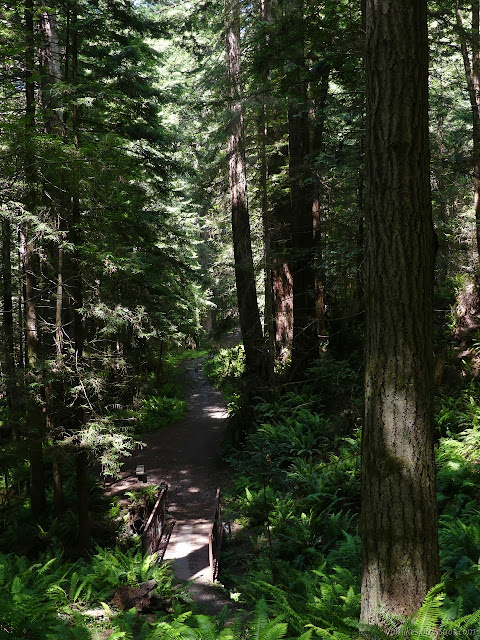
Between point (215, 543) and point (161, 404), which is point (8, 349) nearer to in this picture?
point (215, 543)

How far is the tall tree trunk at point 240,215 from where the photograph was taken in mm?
12508

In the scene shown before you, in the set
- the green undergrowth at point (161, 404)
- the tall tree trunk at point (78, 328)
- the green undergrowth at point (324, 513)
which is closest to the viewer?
the green undergrowth at point (324, 513)

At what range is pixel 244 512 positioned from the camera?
9.95 metres

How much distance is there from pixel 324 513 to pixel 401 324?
5.61 m

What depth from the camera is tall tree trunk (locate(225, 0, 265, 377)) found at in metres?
12.5

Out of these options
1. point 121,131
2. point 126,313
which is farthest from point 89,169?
point 121,131

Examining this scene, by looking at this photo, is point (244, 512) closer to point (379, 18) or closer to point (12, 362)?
point (12, 362)

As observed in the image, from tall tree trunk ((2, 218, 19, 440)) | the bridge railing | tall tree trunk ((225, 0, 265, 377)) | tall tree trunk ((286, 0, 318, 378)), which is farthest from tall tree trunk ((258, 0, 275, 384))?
tall tree trunk ((2, 218, 19, 440))

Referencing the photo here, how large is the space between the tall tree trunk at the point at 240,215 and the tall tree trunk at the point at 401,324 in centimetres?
884

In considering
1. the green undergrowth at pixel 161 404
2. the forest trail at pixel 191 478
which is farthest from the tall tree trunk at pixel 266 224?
the green undergrowth at pixel 161 404

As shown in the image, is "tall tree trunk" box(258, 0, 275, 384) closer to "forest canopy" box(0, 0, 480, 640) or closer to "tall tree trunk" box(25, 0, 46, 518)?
"forest canopy" box(0, 0, 480, 640)

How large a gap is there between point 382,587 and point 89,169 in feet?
23.4

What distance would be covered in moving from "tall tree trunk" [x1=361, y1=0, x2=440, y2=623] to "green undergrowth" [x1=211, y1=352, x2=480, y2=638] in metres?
0.33

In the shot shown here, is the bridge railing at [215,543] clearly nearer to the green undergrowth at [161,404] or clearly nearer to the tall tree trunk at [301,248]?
the tall tree trunk at [301,248]
